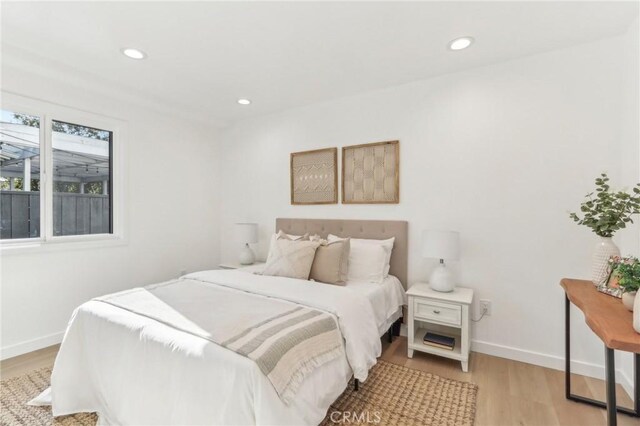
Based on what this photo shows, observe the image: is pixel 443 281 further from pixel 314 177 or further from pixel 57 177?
pixel 57 177

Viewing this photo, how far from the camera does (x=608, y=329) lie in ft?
4.13

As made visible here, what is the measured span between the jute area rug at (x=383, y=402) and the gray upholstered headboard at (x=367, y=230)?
0.95m

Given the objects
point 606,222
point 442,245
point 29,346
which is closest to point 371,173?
point 442,245

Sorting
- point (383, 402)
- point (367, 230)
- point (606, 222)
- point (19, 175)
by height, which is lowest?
point (383, 402)

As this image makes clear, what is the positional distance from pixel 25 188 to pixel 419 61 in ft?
12.2

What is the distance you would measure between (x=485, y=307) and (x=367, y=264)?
1091 mm

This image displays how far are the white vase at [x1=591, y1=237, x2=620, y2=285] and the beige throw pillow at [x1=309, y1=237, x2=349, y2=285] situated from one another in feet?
5.74

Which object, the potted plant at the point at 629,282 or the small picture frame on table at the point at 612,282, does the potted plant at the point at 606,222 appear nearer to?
the small picture frame on table at the point at 612,282

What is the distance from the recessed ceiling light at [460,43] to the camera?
2.21 metres

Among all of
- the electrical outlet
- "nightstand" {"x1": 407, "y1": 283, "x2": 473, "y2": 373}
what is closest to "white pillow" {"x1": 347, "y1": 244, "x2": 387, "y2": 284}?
"nightstand" {"x1": 407, "y1": 283, "x2": 473, "y2": 373}

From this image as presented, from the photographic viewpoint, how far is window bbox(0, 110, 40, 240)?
2.63 metres

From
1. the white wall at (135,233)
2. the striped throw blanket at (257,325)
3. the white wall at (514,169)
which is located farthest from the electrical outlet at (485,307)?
the white wall at (135,233)

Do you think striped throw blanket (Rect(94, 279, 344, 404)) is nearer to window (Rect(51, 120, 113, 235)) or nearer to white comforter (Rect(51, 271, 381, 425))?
white comforter (Rect(51, 271, 381, 425))

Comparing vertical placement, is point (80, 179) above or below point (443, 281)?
above
